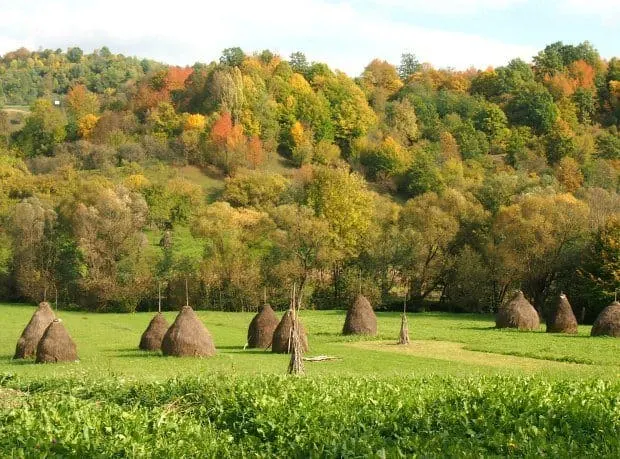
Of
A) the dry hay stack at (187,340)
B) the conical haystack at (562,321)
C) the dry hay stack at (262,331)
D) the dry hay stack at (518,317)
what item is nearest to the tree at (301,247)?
the dry hay stack at (518,317)

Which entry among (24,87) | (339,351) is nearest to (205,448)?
(339,351)

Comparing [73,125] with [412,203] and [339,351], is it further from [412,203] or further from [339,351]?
[339,351]

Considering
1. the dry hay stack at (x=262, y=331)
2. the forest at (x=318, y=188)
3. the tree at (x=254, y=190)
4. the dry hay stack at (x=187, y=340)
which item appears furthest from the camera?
the tree at (x=254, y=190)

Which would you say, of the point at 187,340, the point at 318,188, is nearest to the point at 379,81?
the point at 318,188

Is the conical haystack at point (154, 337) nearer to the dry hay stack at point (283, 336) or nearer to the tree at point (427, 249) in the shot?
the dry hay stack at point (283, 336)

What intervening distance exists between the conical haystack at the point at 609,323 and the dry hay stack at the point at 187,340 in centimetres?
1849

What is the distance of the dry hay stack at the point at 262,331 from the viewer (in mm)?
32156

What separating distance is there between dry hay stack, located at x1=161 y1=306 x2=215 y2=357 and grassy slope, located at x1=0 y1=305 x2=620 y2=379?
69 centimetres

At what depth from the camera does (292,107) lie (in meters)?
112

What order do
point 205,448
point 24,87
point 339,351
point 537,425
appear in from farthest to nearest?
point 24,87, point 339,351, point 537,425, point 205,448

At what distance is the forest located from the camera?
192 feet

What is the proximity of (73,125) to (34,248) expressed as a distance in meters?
48.7

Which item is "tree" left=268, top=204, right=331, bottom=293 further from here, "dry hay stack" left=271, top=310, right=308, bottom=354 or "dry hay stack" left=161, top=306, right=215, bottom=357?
"dry hay stack" left=161, top=306, right=215, bottom=357

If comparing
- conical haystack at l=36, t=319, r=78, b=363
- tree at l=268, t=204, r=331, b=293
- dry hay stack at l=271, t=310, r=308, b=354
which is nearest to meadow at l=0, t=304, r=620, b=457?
conical haystack at l=36, t=319, r=78, b=363
